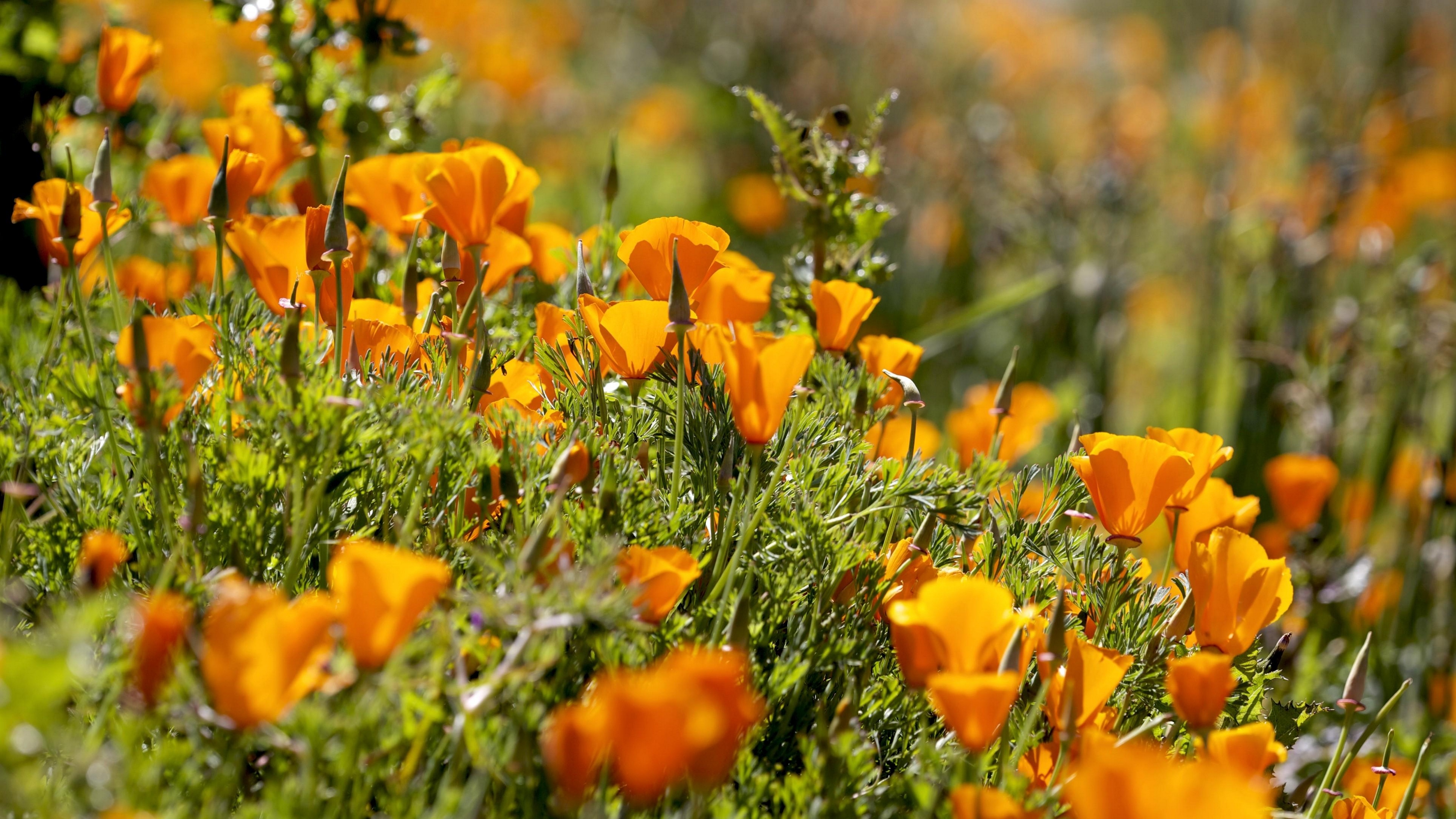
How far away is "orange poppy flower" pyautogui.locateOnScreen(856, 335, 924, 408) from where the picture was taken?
4.60 feet

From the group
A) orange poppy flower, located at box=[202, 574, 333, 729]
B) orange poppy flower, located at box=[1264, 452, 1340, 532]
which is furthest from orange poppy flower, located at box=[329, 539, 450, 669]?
orange poppy flower, located at box=[1264, 452, 1340, 532]

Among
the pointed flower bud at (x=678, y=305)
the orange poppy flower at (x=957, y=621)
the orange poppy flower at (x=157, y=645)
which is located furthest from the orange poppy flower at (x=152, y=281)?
the orange poppy flower at (x=957, y=621)

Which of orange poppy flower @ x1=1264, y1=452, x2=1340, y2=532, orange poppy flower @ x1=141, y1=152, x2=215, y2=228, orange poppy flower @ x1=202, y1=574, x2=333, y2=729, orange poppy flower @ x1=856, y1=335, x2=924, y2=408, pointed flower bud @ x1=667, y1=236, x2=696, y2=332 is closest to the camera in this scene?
orange poppy flower @ x1=202, y1=574, x2=333, y2=729

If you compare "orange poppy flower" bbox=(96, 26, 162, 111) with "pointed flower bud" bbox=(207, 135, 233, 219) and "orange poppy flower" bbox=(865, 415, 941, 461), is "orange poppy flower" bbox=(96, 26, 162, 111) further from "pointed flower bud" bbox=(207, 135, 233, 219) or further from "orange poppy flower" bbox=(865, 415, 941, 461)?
"orange poppy flower" bbox=(865, 415, 941, 461)

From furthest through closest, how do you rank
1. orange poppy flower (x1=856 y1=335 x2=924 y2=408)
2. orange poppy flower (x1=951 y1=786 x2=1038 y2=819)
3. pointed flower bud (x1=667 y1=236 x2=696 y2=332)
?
orange poppy flower (x1=856 y1=335 x2=924 y2=408)
pointed flower bud (x1=667 y1=236 x2=696 y2=332)
orange poppy flower (x1=951 y1=786 x2=1038 y2=819)

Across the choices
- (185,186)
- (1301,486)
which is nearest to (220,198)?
(185,186)

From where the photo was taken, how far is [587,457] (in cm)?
103

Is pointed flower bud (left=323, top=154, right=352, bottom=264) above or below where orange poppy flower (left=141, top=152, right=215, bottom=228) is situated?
above

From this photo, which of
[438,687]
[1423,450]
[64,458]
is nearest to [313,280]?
[64,458]

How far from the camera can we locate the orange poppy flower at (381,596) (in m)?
0.71

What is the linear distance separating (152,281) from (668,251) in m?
0.89

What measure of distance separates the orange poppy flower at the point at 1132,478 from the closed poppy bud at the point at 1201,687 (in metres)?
0.20

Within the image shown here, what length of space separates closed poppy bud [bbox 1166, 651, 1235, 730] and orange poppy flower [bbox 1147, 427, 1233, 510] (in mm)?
240

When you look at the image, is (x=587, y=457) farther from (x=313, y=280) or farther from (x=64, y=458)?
(x=64, y=458)
